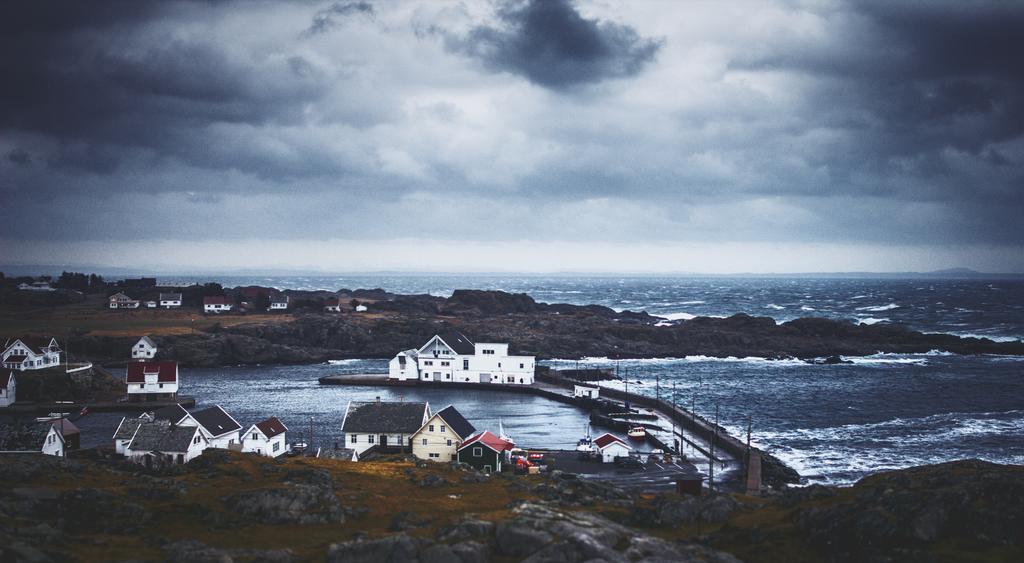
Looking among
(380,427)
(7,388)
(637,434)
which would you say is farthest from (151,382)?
(637,434)

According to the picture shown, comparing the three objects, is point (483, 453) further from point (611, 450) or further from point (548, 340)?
point (548, 340)

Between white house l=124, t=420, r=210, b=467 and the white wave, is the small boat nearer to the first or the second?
white house l=124, t=420, r=210, b=467

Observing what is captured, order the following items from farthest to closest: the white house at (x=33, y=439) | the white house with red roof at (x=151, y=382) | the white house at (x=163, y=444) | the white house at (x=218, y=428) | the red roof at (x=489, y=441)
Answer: the white house with red roof at (x=151, y=382) < the white house at (x=218, y=428) < the red roof at (x=489, y=441) < the white house at (x=163, y=444) < the white house at (x=33, y=439)

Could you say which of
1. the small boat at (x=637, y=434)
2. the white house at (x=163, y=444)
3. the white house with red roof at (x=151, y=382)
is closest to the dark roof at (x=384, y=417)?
the white house at (x=163, y=444)

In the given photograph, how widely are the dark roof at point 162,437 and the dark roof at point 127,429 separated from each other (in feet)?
5.74

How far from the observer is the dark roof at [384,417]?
199 ft

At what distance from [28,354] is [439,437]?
63926mm

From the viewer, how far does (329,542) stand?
32.1 m

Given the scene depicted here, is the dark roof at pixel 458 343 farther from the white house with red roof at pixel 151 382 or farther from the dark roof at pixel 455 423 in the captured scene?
the dark roof at pixel 455 423

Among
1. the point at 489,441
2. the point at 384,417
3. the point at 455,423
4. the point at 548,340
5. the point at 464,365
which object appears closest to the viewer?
the point at 489,441

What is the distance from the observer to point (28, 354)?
92.1 metres

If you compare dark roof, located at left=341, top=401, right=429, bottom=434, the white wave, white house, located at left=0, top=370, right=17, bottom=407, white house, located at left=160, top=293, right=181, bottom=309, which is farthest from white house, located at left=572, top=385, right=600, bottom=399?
the white wave

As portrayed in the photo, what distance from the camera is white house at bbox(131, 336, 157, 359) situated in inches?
4417

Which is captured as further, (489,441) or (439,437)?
(439,437)
